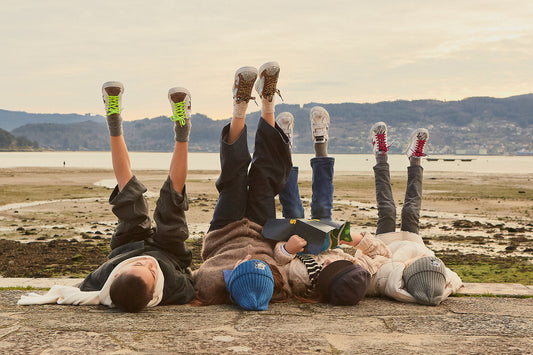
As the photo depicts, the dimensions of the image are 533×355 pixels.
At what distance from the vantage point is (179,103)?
5441 mm

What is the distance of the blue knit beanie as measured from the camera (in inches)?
192

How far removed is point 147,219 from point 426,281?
8.85ft

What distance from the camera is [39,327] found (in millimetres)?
4188

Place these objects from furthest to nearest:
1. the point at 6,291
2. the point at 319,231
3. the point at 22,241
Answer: the point at 22,241 < the point at 6,291 < the point at 319,231

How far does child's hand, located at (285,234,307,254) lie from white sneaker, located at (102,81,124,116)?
6.88 ft

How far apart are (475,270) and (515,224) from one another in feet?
29.3

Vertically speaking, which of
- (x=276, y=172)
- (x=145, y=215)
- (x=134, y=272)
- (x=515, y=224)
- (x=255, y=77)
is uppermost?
(x=255, y=77)

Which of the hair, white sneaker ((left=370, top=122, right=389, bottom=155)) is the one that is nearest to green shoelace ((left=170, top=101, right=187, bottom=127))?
the hair

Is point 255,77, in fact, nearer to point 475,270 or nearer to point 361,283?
point 361,283

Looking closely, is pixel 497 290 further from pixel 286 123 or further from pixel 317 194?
pixel 286 123

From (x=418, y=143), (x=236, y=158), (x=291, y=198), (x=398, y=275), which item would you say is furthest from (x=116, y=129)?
(x=418, y=143)

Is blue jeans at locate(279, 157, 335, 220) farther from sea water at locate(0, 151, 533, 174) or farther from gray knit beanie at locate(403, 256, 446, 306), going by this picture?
sea water at locate(0, 151, 533, 174)

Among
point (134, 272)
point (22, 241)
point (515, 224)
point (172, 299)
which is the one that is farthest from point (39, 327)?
point (515, 224)

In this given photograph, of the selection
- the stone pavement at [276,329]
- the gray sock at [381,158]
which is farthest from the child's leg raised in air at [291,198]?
the stone pavement at [276,329]
